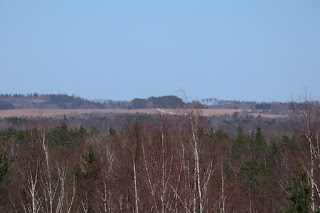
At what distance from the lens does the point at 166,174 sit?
2031 centimetres

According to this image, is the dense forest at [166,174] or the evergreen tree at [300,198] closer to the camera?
the evergreen tree at [300,198]

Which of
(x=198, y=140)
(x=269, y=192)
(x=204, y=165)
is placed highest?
(x=198, y=140)

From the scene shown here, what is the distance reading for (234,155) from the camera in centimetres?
6028

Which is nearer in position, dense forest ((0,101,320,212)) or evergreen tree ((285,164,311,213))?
evergreen tree ((285,164,311,213))

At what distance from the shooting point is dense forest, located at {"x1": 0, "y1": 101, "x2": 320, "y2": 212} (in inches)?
720

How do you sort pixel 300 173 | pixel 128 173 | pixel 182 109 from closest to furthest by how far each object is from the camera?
pixel 300 173, pixel 182 109, pixel 128 173

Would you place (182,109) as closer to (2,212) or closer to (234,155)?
(2,212)

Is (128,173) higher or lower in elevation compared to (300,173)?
lower

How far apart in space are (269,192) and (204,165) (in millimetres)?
19100

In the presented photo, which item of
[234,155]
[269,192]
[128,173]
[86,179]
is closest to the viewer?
[86,179]

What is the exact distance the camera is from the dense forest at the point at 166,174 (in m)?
18.3

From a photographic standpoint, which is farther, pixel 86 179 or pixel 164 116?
pixel 86 179

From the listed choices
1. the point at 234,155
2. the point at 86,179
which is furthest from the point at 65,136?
the point at 86,179

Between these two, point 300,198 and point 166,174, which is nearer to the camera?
point 300,198
